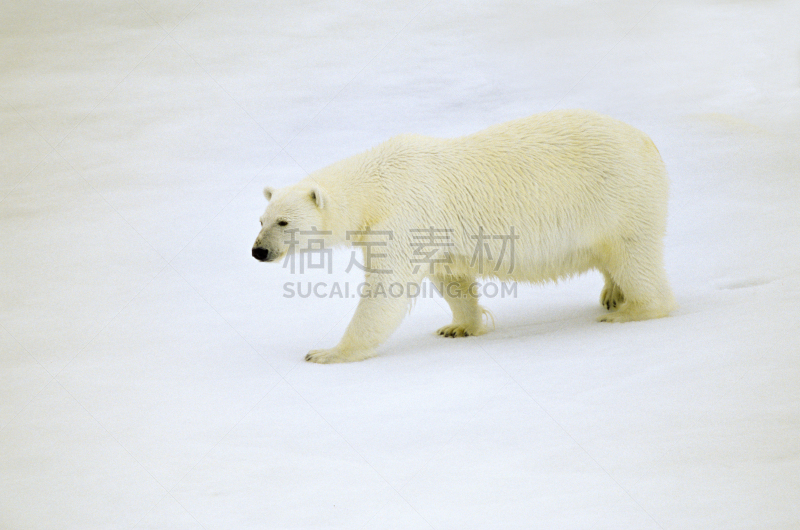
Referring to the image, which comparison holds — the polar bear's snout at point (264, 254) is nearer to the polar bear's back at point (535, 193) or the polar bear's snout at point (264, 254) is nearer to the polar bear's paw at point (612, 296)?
the polar bear's back at point (535, 193)

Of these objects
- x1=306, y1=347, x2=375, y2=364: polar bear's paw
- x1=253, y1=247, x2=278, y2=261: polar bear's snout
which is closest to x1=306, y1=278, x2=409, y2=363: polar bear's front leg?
x1=306, y1=347, x2=375, y2=364: polar bear's paw

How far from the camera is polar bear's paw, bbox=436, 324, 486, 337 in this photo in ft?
18.7

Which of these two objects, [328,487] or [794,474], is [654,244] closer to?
[794,474]

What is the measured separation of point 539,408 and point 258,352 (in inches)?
88.9

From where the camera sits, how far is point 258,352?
18.0 ft

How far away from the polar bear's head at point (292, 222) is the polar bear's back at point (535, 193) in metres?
0.49

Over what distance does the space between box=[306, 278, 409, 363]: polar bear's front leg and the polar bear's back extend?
1.80 ft

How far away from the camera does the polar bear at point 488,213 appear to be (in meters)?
5.11

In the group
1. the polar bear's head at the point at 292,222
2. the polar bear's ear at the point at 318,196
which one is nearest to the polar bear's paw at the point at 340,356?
the polar bear's head at the point at 292,222

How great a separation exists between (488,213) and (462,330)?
0.94m

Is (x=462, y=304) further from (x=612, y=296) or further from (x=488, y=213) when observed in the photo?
(x=612, y=296)

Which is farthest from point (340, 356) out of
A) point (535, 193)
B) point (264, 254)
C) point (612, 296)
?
point (612, 296)

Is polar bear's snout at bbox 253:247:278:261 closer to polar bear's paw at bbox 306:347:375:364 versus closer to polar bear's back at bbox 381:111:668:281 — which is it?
polar bear's paw at bbox 306:347:375:364

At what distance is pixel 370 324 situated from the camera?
5.09 m
